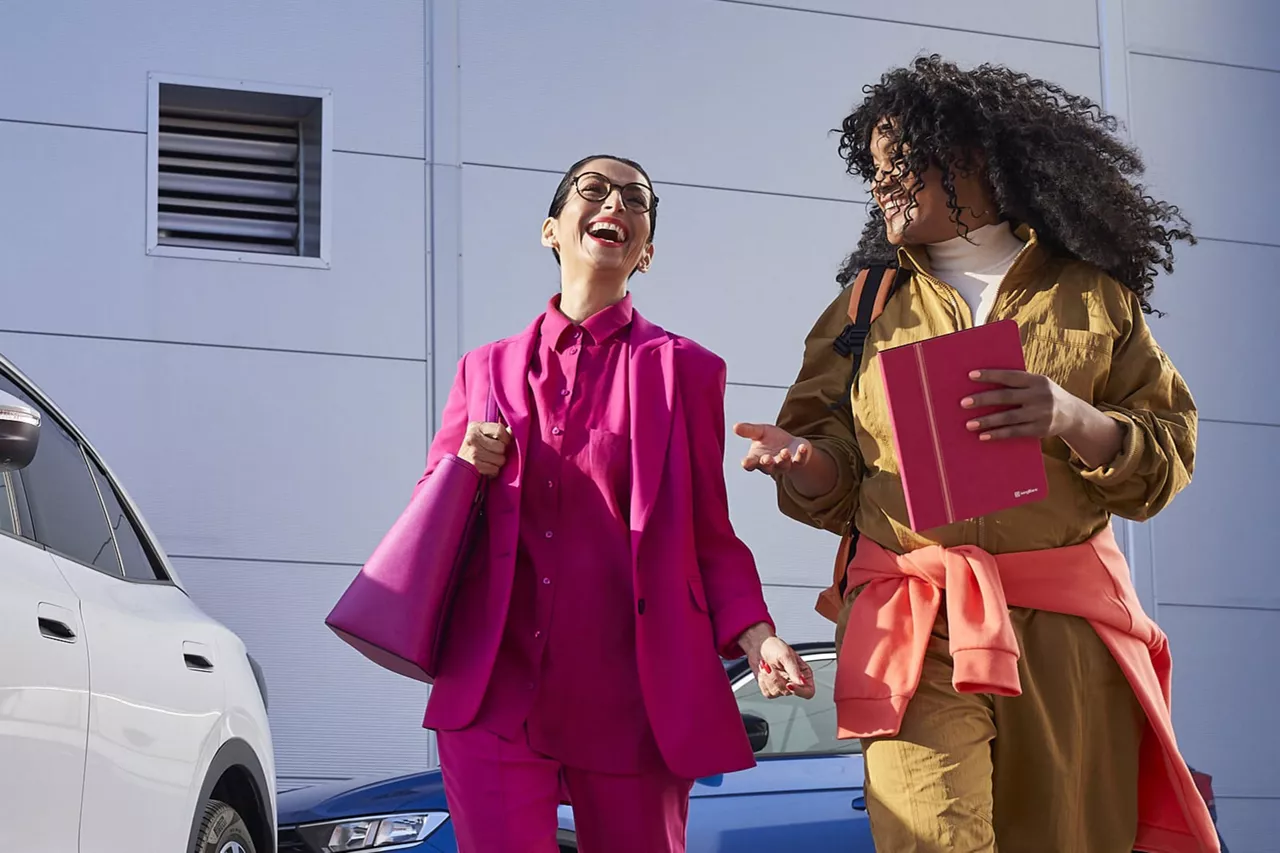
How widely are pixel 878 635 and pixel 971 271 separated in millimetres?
778

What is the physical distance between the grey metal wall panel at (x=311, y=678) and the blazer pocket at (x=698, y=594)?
15.5ft

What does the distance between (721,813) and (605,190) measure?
2.68m

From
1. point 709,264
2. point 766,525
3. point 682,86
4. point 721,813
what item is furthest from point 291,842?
point 682,86

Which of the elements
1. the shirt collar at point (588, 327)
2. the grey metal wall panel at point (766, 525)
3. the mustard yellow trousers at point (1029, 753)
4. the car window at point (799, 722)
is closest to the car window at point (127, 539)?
the shirt collar at point (588, 327)

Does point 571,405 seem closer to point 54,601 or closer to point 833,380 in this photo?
point 833,380

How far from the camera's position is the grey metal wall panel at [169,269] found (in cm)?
773

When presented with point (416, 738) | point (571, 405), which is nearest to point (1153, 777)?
point (571, 405)

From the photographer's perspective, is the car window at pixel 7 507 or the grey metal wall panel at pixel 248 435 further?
the grey metal wall panel at pixel 248 435

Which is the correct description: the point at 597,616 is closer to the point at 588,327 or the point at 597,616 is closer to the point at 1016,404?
the point at 588,327

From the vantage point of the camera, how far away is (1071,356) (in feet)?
10.6

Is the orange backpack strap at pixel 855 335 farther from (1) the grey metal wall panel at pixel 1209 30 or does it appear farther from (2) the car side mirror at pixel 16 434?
(1) the grey metal wall panel at pixel 1209 30

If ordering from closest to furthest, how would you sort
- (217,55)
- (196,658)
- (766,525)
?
1. (196,658)
2. (217,55)
3. (766,525)

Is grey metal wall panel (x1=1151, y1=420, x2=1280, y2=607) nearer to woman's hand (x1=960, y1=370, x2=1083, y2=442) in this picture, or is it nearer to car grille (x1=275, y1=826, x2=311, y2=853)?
car grille (x1=275, y1=826, x2=311, y2=853)

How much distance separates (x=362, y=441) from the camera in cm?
804
